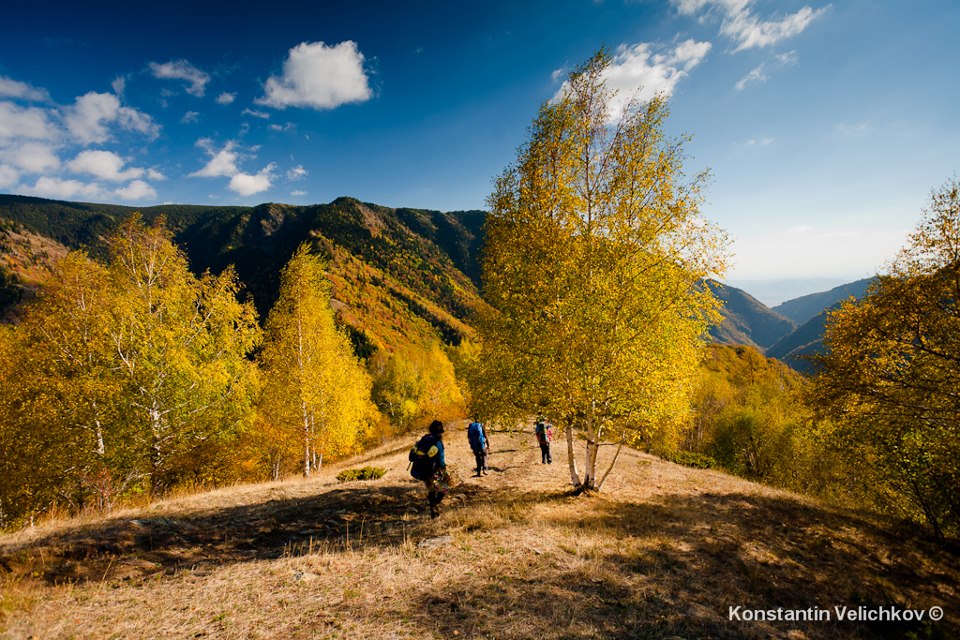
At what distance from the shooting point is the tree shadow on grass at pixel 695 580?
18.3ft

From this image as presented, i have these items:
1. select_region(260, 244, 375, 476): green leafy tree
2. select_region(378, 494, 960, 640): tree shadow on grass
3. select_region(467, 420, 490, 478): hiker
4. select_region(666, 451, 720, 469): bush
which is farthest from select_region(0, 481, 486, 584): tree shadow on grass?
select_region(666, 451, 720, 469): bush

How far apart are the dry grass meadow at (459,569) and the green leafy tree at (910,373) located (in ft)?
8.55

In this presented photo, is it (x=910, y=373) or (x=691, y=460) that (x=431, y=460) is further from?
(x=691, y=460)

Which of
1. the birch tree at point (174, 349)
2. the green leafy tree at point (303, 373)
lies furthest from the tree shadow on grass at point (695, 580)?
the green leafy tree at point (303, 373)

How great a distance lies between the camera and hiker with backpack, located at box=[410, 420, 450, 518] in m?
9.42

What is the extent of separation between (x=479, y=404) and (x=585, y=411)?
11.0 ft

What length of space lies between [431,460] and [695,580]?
20.2 ft

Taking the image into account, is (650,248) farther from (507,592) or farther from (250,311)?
(250,311)

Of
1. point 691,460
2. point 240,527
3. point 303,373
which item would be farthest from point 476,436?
point 691,460

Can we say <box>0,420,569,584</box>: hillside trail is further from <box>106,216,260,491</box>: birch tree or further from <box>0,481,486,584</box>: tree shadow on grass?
<box>106,216,260,491</box>: birch tree

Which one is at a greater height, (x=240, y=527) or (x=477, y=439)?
(x=477, y=439)

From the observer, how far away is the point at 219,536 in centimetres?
Answer: 880

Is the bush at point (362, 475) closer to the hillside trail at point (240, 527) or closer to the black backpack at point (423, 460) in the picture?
the hillside trail at point (240, 527)

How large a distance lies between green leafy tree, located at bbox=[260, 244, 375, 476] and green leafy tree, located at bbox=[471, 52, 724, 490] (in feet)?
37.7
